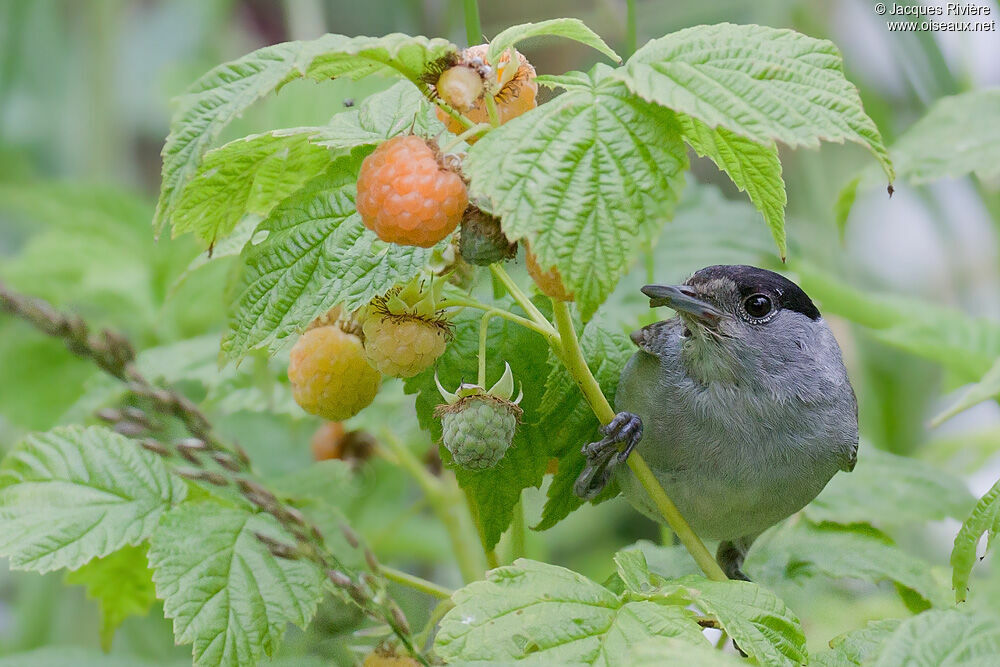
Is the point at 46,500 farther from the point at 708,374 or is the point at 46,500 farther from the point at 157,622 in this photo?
the point at 157,622

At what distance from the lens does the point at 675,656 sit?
0.77 m

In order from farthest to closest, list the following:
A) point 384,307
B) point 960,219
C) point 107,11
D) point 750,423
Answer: point 960,219 < point 107,11 < point 750,423 < point 384,307

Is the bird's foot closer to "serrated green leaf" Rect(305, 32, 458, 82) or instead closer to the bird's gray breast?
the bird's gray breast

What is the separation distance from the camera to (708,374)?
1487mm

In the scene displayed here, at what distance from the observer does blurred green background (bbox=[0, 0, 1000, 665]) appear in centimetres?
187

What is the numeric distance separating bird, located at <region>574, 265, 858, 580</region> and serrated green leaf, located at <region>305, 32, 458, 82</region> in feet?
1.80

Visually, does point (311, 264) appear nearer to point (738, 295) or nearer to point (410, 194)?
point (410, 194)

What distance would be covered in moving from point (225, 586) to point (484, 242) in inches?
18.7

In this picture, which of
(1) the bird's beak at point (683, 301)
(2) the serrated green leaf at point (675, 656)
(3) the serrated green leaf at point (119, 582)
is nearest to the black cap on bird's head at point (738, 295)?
(1) the bird's beak at point (683, 301)

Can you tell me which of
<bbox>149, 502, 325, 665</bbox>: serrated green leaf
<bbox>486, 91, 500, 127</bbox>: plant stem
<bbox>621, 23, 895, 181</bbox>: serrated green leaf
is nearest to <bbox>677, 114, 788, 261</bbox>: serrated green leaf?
<bbox>621, 23, 895, 181</bbox>: serrated green leaf

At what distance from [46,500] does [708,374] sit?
90 centimetres

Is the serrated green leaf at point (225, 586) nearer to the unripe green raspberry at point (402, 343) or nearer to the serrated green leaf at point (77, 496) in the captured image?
the serrated green leaf at point (77, 496)

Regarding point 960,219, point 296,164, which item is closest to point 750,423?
point 296,164

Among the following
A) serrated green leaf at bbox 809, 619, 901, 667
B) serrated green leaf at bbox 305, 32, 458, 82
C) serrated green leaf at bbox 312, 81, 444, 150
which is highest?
serrated green leaf at bbox 305, 32, 458, 82
